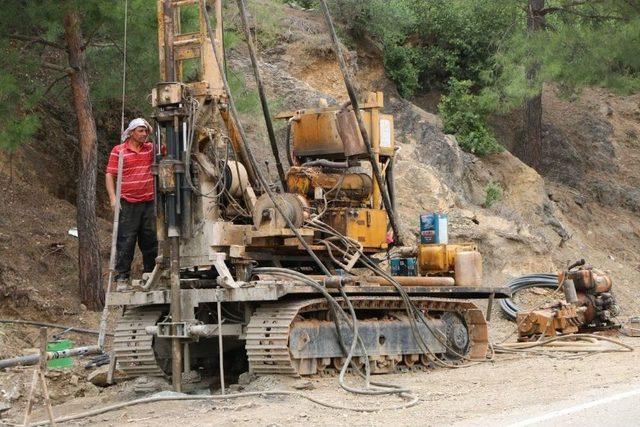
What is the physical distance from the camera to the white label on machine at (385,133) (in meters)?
13.5

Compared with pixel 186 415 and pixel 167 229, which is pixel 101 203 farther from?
pixel 186 415

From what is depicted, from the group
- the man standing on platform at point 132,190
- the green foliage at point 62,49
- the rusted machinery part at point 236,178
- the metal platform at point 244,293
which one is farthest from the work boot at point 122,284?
the green foliage at point 62,49

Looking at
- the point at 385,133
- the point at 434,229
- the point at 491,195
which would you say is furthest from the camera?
the point at 491,195

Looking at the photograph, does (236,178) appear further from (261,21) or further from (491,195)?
(491,195)

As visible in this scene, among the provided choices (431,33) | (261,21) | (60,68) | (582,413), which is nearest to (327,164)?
(60,68)

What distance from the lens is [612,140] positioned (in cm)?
2966

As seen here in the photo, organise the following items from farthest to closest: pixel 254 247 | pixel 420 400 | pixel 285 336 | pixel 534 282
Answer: pixel 534 282, pixel 254 247, pixel 285 336, pixel 420 400

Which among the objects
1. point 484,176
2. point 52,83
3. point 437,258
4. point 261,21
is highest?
point 261,21

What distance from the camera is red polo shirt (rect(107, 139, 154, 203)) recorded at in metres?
12.5

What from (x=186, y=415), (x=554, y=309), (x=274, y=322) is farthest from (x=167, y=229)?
(x=554, y=309)

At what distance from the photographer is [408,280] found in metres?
13.3

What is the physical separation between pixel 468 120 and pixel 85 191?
11486 mm

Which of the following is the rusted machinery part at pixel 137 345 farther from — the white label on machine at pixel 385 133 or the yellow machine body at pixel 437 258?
the yellow machine body at pixel 437 258

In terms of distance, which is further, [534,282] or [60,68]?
[534,282]
